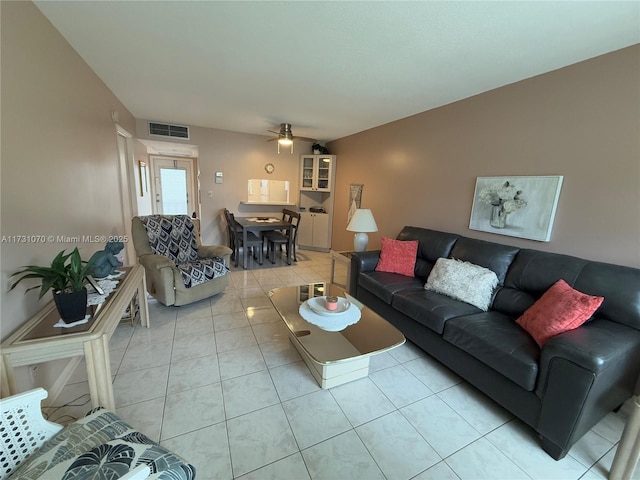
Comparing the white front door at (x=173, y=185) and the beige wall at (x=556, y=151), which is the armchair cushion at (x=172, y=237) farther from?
the white front door at (x=173, y=185)

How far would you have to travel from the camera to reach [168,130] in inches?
175

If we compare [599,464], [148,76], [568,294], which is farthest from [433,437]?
[148,76]

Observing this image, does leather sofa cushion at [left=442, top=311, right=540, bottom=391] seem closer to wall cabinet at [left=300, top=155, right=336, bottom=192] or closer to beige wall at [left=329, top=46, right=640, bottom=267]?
beige wall at [left=329, top=46, right=640, bottom=267]

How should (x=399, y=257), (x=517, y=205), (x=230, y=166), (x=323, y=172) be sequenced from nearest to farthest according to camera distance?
(x=517, y=205)
(x=399, y=257)
(x=230, y=166)
(x=323, y=172)

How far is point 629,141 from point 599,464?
1.95m

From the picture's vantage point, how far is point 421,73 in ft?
7.28

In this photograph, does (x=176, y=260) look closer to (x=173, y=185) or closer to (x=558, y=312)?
(x=558, y=312)

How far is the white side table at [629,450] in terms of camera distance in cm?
117

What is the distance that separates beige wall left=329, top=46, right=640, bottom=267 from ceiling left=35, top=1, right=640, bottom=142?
0.16 meters

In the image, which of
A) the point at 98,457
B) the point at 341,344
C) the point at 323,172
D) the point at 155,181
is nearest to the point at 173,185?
the point at 155,181

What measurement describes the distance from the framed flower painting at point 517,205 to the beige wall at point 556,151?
58mm

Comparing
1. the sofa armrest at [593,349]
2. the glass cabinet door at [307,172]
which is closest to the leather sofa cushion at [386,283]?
the sofa armrest at [593,349]

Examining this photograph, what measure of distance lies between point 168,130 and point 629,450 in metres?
5.89

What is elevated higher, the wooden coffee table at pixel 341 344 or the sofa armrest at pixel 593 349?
the sofa armrest at pixel 593 349
